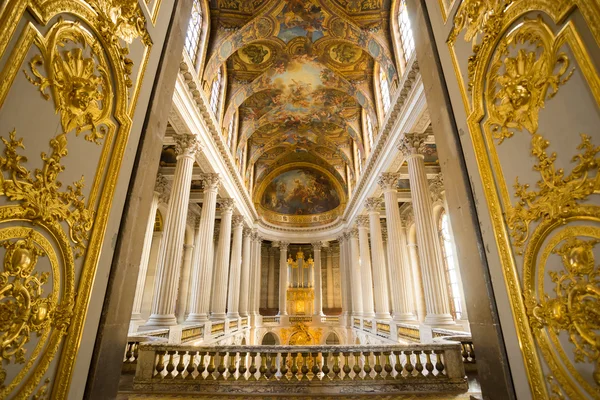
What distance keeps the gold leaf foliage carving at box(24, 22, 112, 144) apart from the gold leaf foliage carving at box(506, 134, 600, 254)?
348 cm

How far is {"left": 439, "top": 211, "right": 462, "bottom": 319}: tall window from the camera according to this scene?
12.8 meters

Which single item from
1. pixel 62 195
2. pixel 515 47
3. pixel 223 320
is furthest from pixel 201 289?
pixel 515 47

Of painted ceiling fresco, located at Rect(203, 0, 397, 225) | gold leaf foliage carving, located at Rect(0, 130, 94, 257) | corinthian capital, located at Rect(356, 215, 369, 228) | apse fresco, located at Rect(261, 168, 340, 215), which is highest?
painted ceiling fresco, located at Rect(203, 0, 397, 225)

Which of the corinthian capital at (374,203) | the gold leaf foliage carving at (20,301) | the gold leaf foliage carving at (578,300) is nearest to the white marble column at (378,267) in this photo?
the corinthian capital at (374,203)

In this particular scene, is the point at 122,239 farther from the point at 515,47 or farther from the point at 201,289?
the point at 201,289

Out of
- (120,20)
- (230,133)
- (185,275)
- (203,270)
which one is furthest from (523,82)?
(185,275)

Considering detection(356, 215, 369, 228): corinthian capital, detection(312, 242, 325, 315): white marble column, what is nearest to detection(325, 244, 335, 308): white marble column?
detection(312, 242, 325, 315): white marble column

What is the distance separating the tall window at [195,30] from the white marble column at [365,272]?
478 inches

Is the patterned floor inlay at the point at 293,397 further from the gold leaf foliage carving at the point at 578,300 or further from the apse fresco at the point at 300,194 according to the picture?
the apse fresco at the point at 300,194

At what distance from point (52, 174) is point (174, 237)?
728 cm

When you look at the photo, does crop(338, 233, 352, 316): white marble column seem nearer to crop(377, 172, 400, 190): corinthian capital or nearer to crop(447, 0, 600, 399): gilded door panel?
crop(377, 172, 400, 190): corinthian capital

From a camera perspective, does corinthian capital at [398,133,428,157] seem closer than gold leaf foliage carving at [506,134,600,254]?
No

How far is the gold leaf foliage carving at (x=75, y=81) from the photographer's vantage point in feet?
6.55

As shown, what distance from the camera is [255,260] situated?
21.3 m
